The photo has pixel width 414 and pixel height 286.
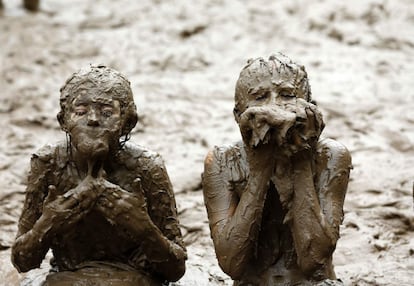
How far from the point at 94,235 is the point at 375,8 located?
7051 mm

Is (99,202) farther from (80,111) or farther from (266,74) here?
(266,74)

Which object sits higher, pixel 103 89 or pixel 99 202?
pixel 103 89

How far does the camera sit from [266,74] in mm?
4555

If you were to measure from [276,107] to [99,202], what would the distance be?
0.91 metres

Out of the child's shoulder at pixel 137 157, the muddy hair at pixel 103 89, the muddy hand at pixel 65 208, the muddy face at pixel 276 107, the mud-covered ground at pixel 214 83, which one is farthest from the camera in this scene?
the mud-covered ground at pixel 214 83

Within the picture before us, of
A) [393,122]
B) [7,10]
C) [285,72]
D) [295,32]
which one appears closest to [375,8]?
[295,32]

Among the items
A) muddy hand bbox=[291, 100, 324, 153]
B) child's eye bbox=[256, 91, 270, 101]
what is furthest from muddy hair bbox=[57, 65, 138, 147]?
muddy hand bbox=[291, 100, 324, 153]

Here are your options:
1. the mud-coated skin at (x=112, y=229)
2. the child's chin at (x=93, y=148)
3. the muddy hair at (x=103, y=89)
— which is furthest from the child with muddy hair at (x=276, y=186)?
the child's chin at (x=93, y=148)

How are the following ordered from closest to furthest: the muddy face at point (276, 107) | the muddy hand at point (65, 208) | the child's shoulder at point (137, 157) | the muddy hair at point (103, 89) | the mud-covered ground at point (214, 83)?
1. the muddy face at point (276, 107)
2. the muddy hand at point (65, 208)
3. the muddy hair at point (103, 89)
4. the child's shoulder at point (137, 157)
5. the mud-covered ground at point (214, 83)

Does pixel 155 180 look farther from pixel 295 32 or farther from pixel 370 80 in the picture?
pixel 295 32

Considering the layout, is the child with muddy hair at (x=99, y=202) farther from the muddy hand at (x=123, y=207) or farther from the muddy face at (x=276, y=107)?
the muddy face at (x=276, y=107)

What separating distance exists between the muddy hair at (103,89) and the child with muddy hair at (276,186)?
1.47 ft

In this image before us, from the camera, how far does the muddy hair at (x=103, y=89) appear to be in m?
4.59

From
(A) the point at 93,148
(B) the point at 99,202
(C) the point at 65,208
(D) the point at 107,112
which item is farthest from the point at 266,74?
(C) the point at 65,208
